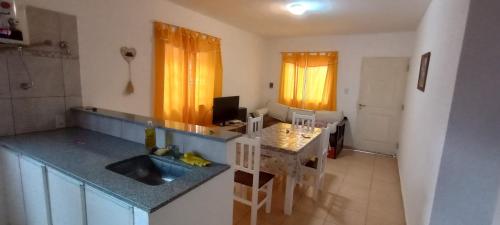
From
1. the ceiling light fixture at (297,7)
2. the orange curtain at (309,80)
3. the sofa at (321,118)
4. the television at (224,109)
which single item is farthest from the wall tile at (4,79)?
the orange curtain at (309,80)

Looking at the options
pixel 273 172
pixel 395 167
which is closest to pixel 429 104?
pixel 273 172

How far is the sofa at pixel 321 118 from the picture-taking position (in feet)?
14.1

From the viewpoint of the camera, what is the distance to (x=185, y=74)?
331cm

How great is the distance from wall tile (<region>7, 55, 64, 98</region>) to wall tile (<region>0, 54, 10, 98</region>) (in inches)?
0.9

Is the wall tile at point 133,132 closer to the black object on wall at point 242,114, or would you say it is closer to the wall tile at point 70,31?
the wall tile at point 70,31

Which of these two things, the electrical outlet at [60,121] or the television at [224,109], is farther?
the television at [224,109]

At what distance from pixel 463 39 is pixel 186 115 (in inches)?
117

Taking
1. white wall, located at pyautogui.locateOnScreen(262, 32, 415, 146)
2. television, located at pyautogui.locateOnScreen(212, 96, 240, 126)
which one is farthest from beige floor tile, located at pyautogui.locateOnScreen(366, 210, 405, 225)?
white wall, located at pyautogui.locateOnScreen(262, 32, 415, 146)

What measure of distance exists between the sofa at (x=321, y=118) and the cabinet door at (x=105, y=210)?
3.47 metres

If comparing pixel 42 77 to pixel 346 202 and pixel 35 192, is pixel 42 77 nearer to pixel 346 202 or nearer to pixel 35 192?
pixel 35 192

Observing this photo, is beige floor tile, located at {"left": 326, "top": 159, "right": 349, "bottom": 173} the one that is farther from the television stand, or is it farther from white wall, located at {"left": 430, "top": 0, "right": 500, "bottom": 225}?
white wall, located at {"left": 430, "top": 0, "right": 500, "bottom": 225}

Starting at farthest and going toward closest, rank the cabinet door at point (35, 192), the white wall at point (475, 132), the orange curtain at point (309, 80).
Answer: the orange curtain at point (309, 80) → the cabinet door at point (35, 192) → the white wall at point (475, 132)

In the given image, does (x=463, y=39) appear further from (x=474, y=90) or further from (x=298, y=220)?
(x=298, y=220)

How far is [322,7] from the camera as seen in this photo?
2988 mm
